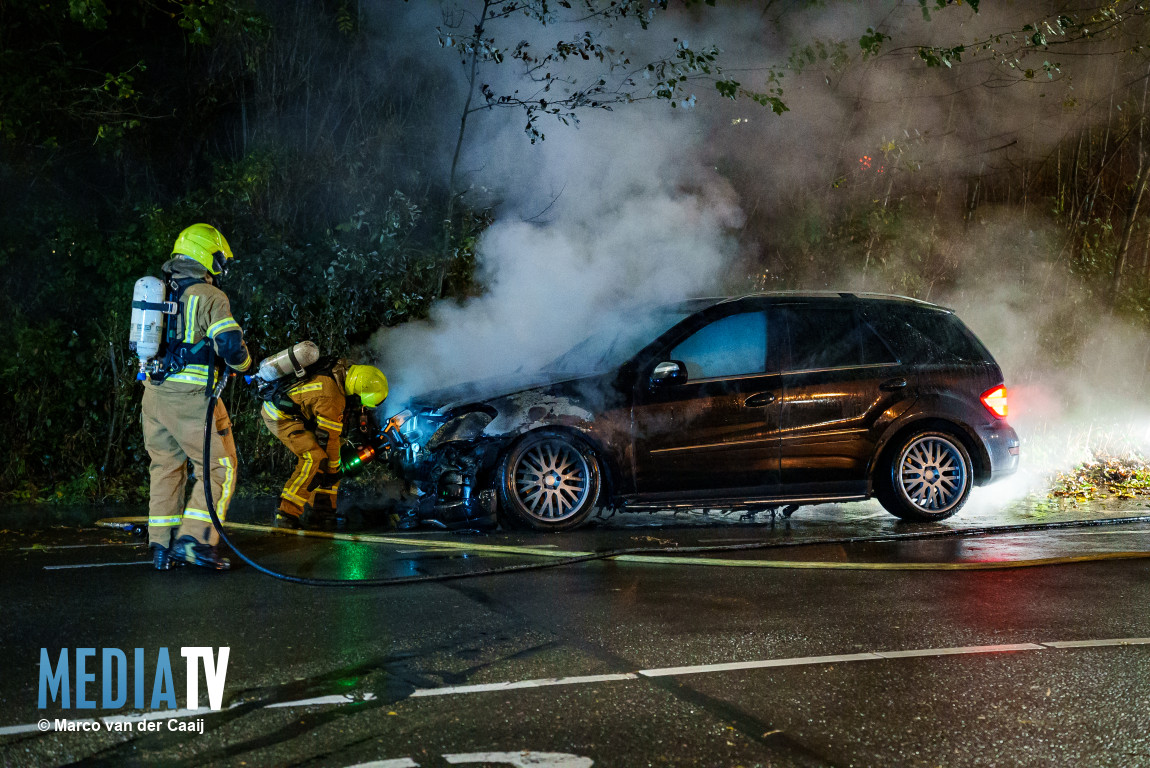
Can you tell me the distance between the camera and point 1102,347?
56.0 feet

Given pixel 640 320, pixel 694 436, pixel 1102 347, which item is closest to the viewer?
pixel 694 436

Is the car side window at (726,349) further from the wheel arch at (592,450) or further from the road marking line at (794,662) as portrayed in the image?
the road marking line at (794,662)

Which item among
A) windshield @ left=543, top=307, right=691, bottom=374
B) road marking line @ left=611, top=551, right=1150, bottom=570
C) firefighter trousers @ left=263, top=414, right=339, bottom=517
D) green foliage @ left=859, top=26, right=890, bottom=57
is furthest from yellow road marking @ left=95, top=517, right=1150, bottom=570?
green foliage @ left=859, top=26, right=890, bottom=57

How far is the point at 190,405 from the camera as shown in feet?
20.8

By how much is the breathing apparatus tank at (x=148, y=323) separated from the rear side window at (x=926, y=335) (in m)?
5.10

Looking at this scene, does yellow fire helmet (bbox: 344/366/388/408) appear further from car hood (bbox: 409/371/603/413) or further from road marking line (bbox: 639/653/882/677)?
road marking line (bbox: 639/653/882/677)

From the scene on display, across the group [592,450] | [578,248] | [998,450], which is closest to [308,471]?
[592,450]

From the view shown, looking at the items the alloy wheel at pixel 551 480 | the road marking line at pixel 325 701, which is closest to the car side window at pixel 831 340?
the alloy wheel at pixel 551 480

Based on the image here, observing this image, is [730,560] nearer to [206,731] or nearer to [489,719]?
[489,719]

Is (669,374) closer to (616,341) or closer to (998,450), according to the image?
(616,341)

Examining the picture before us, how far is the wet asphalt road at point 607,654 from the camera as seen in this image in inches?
139

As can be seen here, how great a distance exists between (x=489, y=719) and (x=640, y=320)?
16.6 feet

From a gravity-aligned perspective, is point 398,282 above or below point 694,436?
above

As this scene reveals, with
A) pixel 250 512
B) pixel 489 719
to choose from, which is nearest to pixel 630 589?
pixel 489 719
